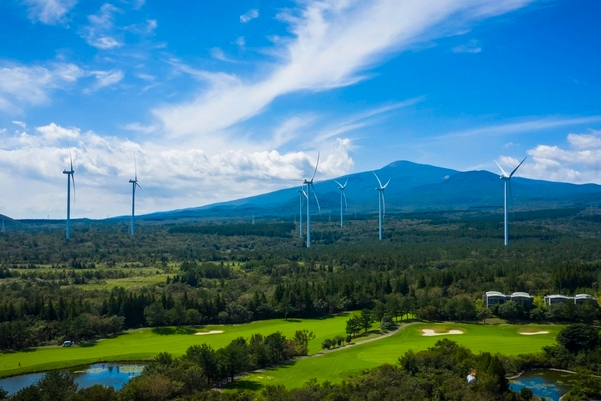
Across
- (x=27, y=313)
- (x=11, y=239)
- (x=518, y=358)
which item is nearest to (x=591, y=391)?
(x=518, y=358)

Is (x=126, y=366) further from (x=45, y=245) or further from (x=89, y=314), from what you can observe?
(x=45, y=245)

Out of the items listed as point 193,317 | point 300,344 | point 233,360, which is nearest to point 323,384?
point 233,360

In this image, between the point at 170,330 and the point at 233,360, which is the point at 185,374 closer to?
the point at 233,360

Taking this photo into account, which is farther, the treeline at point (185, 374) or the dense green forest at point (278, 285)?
the dense green forest at point (278, 285)

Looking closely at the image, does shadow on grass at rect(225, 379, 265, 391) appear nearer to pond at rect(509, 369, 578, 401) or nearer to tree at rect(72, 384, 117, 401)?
tree at rect(72, 384, 117, 401)

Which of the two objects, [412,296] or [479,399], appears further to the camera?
[412,296]

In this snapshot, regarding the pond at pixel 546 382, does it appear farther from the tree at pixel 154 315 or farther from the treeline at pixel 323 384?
the tree at pixel 154 315

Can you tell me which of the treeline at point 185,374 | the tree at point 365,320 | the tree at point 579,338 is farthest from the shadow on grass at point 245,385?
the tree at point 579,338
